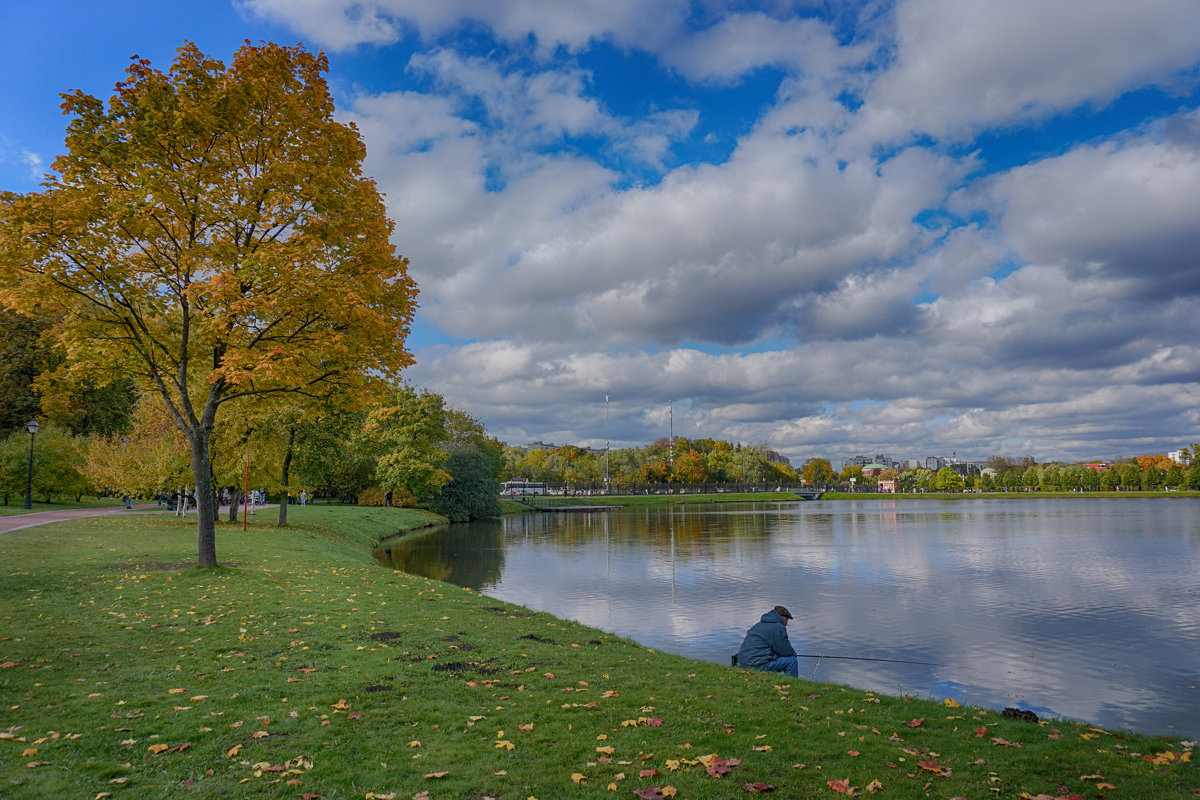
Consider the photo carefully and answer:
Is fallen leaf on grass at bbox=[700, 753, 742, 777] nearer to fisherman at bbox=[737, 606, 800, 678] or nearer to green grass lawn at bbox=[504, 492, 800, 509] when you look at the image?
fisherman at bbox=[737, 606, 800, 678]

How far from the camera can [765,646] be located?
12.6 metres

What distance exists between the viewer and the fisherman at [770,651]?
40.8 feet

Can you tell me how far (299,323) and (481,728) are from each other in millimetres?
13488

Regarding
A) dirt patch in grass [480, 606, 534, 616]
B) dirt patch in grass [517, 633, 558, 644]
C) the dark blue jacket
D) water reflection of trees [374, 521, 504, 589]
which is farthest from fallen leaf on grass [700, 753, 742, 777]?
water reflection of trees [374, 521, 504, 589]

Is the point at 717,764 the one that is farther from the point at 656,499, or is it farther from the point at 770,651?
the point at 656,499

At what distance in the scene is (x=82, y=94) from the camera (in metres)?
15.9

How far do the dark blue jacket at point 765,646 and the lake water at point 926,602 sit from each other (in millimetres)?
1851

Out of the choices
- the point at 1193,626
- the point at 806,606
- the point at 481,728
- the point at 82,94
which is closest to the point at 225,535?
the point at 82,94

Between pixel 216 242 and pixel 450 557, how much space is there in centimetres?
2298

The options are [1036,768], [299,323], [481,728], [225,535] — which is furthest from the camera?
[225,535]

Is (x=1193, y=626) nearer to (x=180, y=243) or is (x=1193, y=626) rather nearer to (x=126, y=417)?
(x=180, y=243)

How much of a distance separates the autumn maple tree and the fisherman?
36.4 ft

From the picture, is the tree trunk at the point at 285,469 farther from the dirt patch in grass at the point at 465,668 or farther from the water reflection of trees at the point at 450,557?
the dirt patch in grass at the point at 465,668

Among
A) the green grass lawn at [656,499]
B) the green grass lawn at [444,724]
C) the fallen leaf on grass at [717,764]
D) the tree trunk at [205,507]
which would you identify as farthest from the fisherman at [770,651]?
the green grass lawn at [656,499]
